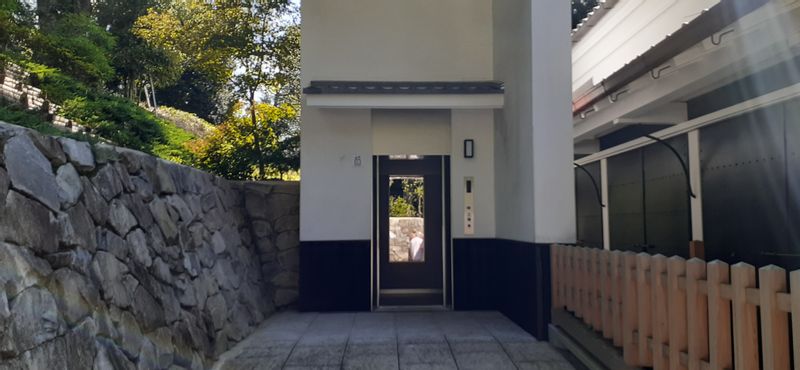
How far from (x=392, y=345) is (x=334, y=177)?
2783 mm

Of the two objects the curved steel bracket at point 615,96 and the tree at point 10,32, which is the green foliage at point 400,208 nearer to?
the curved steel bracket at point 615,96

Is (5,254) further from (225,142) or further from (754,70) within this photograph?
(225,142)

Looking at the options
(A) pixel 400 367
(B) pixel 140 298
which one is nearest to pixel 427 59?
(A) pixel 400 367

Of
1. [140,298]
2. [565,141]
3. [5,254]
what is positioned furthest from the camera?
[565,141]

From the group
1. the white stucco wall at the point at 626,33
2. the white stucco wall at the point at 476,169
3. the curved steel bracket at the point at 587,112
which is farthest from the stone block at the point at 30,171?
the white stucco wall at the point at 626,33

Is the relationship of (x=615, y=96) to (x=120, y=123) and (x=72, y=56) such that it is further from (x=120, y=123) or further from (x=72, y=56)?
(x=72, y=56)

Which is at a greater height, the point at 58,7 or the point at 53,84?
the point at 58,7

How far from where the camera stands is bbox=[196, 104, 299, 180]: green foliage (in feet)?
29.5

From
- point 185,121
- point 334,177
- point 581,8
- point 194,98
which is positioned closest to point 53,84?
point 334,177

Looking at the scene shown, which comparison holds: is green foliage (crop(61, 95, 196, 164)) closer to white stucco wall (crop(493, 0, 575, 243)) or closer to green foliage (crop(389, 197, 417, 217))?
green foliage (crop(389, 197, 417, 217))

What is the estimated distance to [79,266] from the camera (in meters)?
3.20

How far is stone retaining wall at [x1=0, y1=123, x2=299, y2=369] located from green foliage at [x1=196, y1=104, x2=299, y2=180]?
254 centimetres

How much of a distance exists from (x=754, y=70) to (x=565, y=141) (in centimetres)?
179

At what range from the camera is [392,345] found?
18.1 ft
